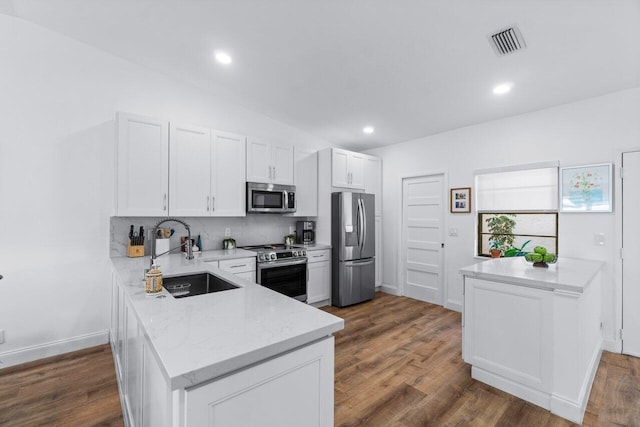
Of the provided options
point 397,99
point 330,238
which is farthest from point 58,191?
point 397,99

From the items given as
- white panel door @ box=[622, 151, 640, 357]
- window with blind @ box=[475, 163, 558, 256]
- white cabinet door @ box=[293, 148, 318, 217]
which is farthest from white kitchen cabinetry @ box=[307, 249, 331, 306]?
white panel door @ box=[622, 151, 640, 357]

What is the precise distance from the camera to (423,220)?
15.2ft

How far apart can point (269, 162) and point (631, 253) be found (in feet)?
13.4

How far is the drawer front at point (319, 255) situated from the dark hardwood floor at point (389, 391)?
120cm

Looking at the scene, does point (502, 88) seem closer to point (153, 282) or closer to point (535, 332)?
point (535, 332)

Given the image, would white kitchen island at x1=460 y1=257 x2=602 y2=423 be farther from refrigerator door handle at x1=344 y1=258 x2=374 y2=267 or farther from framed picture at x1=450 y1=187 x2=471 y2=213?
refrigerator door handle at x1=344 y1=258 x2=374 y2=267

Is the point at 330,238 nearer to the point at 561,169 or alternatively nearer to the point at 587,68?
the point at 561,169

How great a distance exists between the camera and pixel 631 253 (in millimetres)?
2842

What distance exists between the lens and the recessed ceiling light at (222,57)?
294 centimetres

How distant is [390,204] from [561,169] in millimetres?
2355

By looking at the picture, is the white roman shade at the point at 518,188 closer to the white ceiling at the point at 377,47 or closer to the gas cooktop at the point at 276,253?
the white ceiling at the point at 377,47

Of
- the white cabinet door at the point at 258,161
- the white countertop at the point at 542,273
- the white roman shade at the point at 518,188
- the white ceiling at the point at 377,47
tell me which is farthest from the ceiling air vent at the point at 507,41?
the white cabinet door at the point at 258,161

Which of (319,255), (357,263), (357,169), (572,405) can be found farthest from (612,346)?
(357,169)

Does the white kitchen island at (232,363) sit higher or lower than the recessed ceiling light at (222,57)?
lower
